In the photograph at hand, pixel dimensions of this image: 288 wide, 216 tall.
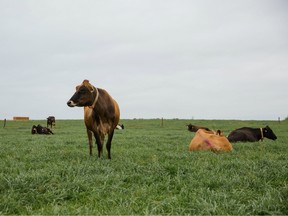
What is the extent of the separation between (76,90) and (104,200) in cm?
558

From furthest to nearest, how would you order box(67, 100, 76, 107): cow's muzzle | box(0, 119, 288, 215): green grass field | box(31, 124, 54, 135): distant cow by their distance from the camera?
box(31, 124, 54, 135): distant cow < box(67, 100, 76, 107): cow's muzzle < box(0, 119, 288, 215): green grass field

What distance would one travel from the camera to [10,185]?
18.9ft

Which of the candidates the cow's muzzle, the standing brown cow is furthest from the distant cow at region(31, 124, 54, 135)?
the cow's muzzle

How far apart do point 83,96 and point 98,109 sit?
660 mm

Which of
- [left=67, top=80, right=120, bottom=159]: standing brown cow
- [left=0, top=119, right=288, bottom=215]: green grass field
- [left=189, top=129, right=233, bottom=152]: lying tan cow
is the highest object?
[left=67, top=80, right=120, bottom=159]: standing brown cow

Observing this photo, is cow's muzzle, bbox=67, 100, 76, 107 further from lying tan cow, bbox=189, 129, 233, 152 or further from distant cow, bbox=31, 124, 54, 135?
distant cow, bbox=31, 124, 54, 135

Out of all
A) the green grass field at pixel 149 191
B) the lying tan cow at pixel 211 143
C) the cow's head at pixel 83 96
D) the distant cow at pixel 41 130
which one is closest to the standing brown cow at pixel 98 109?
the cow's head at pixel 83 96

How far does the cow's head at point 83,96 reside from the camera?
9.90 metres

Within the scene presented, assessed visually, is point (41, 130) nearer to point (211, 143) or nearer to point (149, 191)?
point (211, 143)

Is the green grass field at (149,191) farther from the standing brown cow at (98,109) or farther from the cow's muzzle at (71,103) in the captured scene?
the standing brown cow at (98,109)

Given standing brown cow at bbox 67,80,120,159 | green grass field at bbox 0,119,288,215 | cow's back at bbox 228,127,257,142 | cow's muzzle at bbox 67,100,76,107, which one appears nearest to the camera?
green grass field at bbox 0,119,288,215

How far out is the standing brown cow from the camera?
1005cm

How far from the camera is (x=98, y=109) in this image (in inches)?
407

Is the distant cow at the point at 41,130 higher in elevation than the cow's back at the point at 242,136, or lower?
lower
